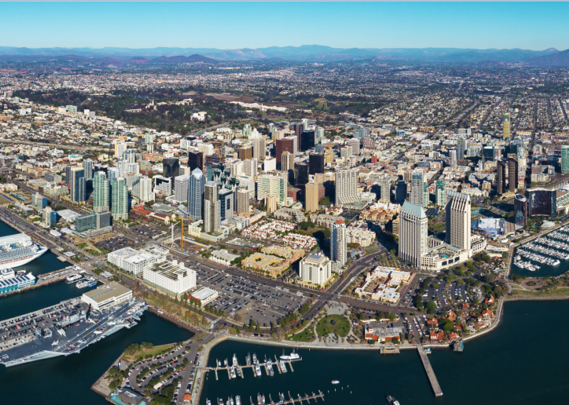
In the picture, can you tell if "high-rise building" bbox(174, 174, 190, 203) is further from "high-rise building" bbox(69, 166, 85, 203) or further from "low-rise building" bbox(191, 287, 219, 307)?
"low-rise building" bbox(191, 287, 219, 307)

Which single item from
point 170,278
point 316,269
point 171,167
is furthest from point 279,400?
point 171,167

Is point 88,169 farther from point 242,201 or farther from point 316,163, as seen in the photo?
point 316,163

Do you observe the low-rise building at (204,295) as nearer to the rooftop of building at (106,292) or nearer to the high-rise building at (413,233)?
the rooftop of building at (106,292)

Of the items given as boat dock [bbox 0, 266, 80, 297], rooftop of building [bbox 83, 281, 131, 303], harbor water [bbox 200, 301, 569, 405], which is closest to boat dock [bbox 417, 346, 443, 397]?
harbor water [bbox 200, 301, 569, 405]

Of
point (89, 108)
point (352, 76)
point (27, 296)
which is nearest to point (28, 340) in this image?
point (27, 296)

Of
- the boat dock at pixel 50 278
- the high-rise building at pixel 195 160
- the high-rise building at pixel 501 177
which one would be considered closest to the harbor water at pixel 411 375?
the boat dock at pixel 50 278

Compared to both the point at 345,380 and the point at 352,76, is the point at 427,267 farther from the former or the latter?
the point at 352,76
